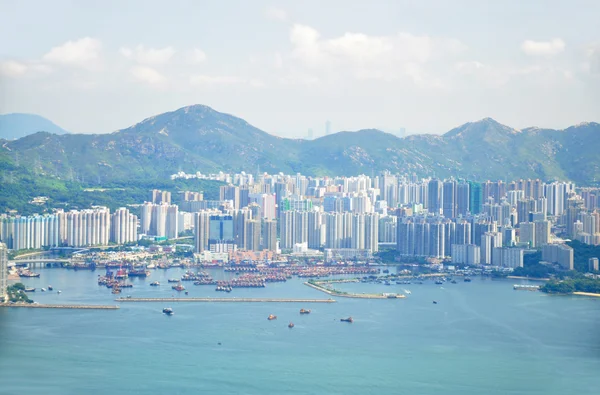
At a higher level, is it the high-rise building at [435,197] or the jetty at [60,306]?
the high-rise building at [435,197]

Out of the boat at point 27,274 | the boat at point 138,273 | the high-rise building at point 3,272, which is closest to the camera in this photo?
the high-rise building at point 3,272

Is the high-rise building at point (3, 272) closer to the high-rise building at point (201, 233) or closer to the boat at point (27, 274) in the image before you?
the boat at point (27, 274)

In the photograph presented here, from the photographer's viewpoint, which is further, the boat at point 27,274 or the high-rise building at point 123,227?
the high-rise building at point 123,227

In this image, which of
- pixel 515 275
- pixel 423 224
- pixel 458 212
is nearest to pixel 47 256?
pixel 423 224

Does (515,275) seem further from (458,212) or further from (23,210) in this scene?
(23,210)

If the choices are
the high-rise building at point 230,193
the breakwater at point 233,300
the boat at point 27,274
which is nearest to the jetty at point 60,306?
the breakwater at point 233,300

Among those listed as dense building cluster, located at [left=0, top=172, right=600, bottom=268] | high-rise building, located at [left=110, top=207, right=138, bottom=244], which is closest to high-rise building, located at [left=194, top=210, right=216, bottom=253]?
dense building cluster, located at [left=0, top=172, right=600, bottom=268]

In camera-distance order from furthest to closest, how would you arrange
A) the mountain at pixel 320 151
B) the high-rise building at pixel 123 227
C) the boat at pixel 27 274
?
the mountain at pixel 320 151 < the high-rise building at pixel 123 227 < the boat at pixel 27 274
